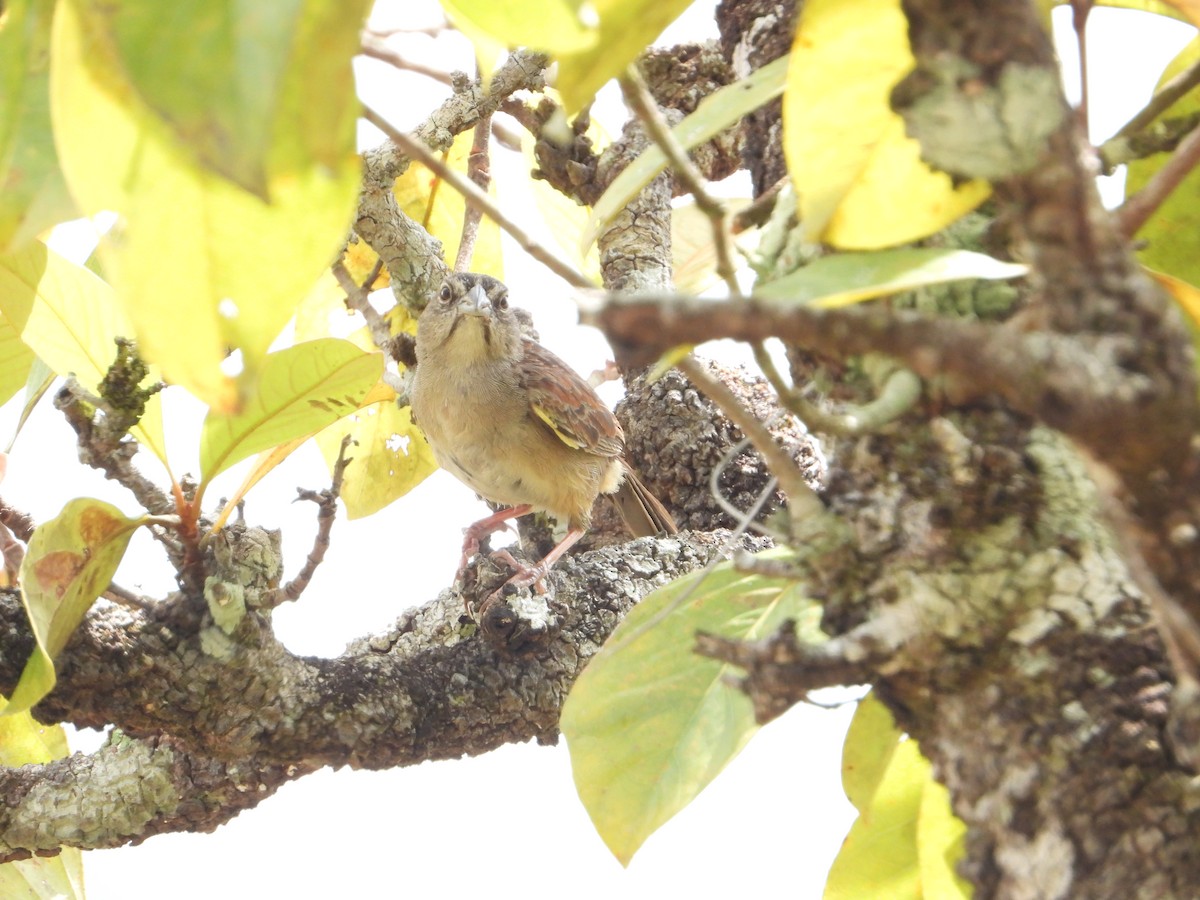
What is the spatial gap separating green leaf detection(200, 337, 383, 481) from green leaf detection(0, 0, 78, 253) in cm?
95

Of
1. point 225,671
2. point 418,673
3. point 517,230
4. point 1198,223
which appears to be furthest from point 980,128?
point 418,673

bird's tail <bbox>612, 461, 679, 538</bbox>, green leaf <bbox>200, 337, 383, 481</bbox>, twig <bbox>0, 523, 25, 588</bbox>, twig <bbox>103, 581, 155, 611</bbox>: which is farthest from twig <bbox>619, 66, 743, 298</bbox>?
bird's tail <bbox>612, 461, 679, 538</bbox>

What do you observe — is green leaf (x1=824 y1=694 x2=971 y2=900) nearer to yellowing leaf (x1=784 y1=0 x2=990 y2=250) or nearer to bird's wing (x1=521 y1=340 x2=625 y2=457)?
yellowing leaf (x1=784 y1=0 x2=990 y2=250)

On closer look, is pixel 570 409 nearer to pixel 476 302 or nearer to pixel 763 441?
pixel 476 302

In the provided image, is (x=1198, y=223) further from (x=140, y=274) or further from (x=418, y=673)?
(x=418, y=673)

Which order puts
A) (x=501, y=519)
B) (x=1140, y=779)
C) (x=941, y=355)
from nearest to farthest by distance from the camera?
(x=941, y=355) < (x=1140, y=779) < (x=501, y=519)

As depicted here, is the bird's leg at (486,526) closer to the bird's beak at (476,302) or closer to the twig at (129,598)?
the bird's beak at (476,302)

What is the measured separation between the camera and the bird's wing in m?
4.45

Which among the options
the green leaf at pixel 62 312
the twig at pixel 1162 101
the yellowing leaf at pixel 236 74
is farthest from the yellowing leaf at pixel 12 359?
the twig at pixel 1162 101

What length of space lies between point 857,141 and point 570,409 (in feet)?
11.7

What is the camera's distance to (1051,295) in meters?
0.74

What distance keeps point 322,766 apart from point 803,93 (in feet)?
6.59

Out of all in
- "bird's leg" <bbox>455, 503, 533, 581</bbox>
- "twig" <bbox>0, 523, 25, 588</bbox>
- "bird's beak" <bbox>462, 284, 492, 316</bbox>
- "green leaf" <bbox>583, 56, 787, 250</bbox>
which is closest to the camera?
"green leaf" <bbox>583, 56, 787, 250</bbox>

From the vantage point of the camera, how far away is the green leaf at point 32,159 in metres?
0.95
